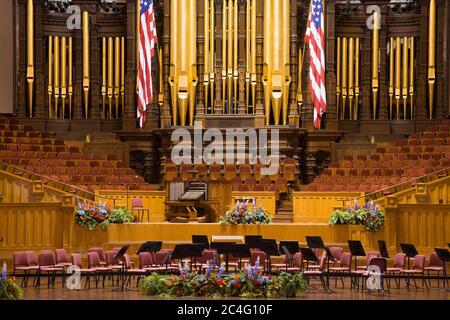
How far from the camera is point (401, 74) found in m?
25.1

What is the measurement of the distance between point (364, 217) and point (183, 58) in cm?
849

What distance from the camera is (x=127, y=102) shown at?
82.3 ft

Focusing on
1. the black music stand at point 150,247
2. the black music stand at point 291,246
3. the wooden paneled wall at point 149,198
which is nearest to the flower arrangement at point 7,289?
the black music stand at point 150,247

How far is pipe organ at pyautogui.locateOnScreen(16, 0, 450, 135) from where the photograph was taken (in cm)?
2419

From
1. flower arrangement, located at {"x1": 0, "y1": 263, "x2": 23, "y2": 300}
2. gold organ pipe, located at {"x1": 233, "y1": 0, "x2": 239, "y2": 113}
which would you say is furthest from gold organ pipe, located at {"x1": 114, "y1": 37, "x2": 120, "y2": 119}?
flower arrangement, located at {"x1": 0, "y1": 263, "x2": 23, "y2": 300}

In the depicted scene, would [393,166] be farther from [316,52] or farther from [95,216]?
[95,216]

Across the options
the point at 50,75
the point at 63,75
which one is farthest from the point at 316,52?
the point at 50,75

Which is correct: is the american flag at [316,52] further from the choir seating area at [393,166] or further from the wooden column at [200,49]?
the wooden column at [200,49]

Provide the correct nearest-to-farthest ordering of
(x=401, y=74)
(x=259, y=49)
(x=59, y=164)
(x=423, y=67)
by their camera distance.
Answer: (x=59, y=164), (x=259, y=49), (x=423, y=67), (x=401, y=74)

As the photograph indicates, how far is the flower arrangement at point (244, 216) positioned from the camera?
Result: 17.8 m

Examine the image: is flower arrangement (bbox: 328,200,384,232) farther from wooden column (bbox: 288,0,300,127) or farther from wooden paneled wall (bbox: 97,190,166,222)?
wooden column (bbox: 288,0,300,127)

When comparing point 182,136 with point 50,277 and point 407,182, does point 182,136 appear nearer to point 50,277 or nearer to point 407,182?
point 407,182

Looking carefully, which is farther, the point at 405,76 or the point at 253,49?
the point at 405,76
